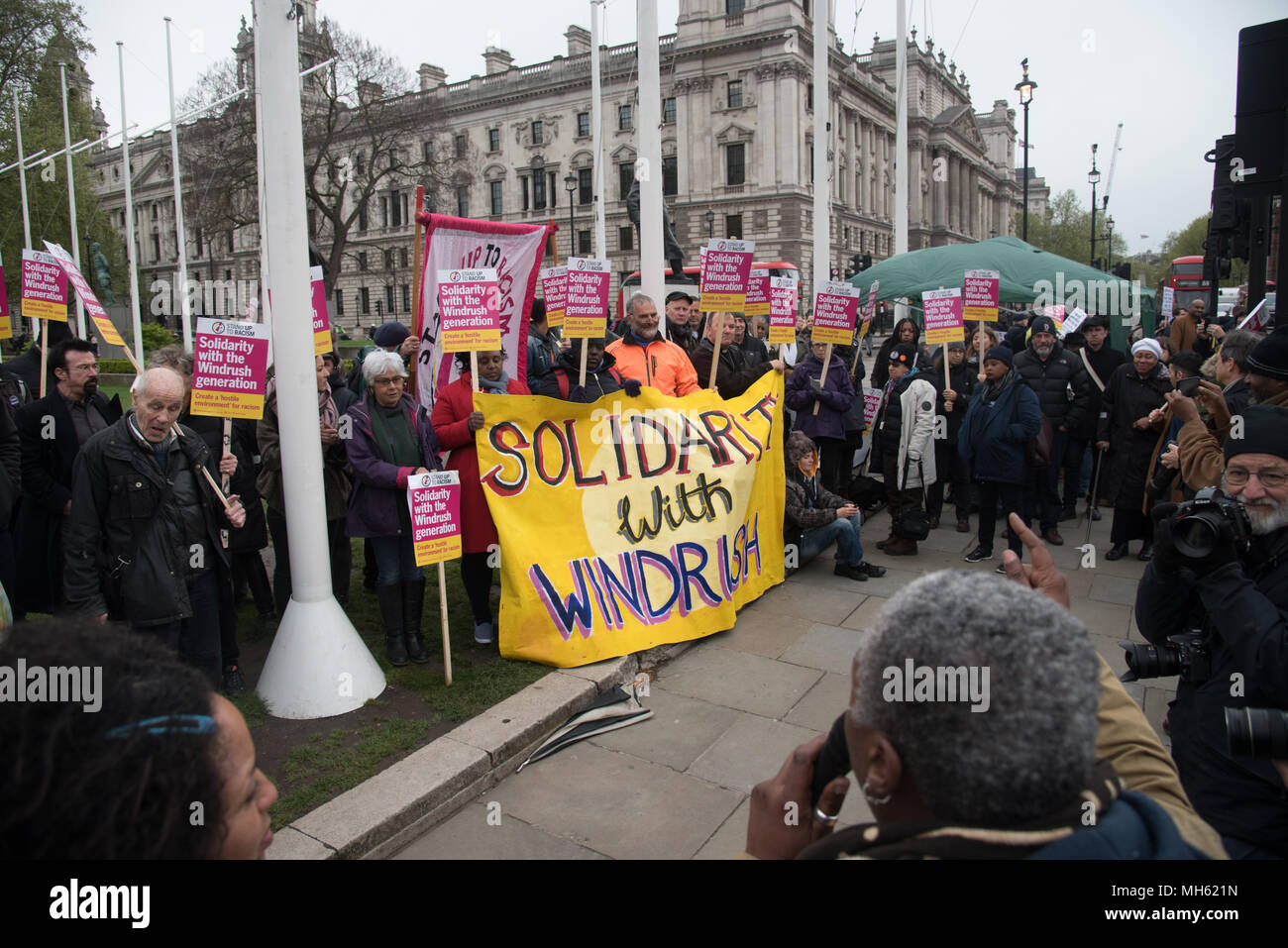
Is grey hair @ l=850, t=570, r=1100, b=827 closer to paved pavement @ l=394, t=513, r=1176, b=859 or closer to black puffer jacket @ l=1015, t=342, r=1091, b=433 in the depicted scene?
paved pavement @ l=394, t=513, r=1176, b=859

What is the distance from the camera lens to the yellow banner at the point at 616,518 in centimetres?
493

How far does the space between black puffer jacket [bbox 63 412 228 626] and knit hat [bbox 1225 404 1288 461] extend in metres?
4.19

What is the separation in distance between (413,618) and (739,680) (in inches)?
77.5

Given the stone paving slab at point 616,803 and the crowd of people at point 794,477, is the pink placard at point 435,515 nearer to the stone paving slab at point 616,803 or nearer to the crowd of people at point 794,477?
the crowd of people at point 794,477

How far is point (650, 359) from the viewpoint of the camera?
21.8 feet

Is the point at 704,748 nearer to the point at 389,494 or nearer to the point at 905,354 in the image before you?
the point at 389,494

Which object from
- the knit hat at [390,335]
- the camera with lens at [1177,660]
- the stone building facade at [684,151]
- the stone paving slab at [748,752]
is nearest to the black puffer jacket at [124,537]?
the stone paving slab at [748,752]

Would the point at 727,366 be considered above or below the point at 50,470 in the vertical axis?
above

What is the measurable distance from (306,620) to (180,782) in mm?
3495

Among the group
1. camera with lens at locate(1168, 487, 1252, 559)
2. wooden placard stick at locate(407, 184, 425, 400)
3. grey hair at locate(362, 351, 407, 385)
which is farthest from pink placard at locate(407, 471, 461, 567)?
camera with lens at locate(1168, 487, 1252, 559)

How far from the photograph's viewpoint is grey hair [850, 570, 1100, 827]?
1104 mm

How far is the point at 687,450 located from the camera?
18.8 ft

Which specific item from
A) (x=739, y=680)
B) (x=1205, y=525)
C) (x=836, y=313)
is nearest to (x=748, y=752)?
(x=739, y=680)
